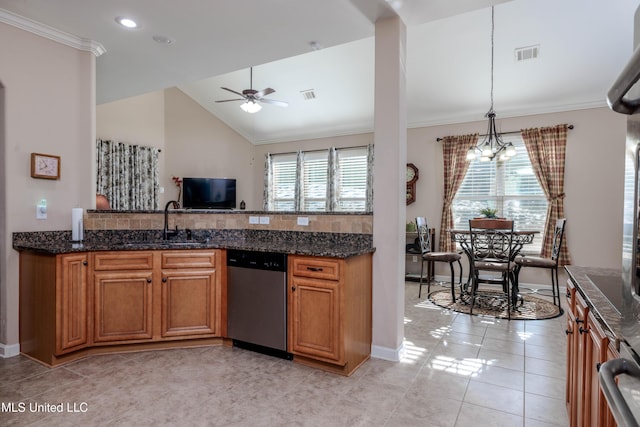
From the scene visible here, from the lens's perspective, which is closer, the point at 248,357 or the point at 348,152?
the point at 248,357

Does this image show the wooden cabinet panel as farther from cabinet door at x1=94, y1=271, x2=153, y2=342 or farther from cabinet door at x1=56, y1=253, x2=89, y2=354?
cabinet door at x1=56, y1=253, x2=89, y2=354

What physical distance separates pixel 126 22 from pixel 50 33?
688 mm

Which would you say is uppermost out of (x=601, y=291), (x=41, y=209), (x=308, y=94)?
(x=308, y=94)

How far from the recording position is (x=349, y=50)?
17.1ft

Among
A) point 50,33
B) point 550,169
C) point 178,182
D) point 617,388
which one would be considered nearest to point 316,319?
point 617,388

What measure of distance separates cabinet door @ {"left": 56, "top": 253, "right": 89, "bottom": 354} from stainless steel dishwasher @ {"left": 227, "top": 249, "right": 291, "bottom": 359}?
1.08 meters

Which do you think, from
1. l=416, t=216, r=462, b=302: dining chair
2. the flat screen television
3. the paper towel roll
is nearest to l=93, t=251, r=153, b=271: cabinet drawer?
the paper towel roll

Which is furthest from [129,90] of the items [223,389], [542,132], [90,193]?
[542,132]

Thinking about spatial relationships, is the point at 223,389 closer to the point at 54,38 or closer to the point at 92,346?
the point at 92,346

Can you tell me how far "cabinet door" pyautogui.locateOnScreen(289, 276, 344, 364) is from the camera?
2502 mm

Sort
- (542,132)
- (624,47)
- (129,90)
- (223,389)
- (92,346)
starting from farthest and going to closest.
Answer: (542,132), (129,90), (624,47), (92,346), (223,389)

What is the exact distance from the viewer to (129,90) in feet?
15.3

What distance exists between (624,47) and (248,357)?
17.9ft

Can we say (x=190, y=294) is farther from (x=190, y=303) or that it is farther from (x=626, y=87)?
(x=626, y=87)
